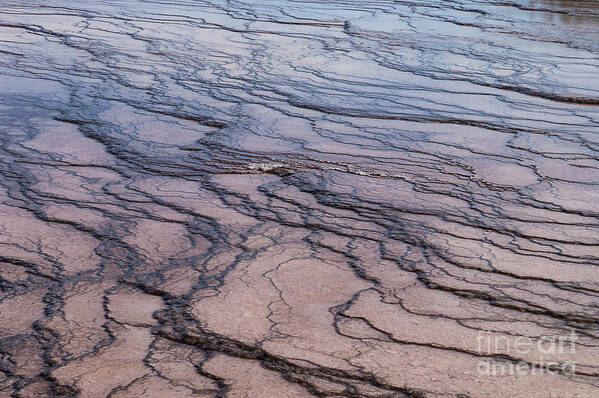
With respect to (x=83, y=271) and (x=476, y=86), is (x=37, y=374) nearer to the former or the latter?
(x=83, y=271)

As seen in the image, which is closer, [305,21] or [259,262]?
[259,262]

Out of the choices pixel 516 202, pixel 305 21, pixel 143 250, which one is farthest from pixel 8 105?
pixel 305 21

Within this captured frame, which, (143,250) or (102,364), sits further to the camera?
(143,250)

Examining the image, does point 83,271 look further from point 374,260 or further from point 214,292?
point 374,260

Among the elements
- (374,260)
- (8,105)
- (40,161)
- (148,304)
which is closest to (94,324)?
(148,304)

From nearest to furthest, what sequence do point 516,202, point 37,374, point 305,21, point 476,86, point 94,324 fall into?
point 37,374
point 94,324
point 516,202
point 476,86
point 305,21

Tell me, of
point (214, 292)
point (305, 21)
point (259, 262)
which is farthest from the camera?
point (305, 21)
